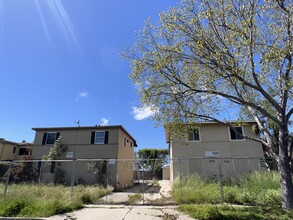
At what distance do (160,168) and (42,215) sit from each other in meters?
30.9

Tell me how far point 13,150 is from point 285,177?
3238 centimetres

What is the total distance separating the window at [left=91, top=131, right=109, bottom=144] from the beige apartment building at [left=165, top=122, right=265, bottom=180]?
6638 mm

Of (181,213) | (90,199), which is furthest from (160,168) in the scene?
(181,213)

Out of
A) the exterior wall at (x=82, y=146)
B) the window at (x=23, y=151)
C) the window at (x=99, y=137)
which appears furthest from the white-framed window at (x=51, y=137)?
the window at (x=23, y=151)

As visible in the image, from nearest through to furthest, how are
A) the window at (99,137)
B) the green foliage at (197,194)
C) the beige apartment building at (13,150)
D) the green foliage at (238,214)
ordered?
the green foliage at (238,214) → the green foliage at (197,194) → the window at (99,137) → the beige apartment building at (13,150)

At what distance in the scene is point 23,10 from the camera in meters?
10.7

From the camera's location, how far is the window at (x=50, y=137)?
22.8 meters

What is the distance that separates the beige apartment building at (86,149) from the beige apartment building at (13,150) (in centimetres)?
693

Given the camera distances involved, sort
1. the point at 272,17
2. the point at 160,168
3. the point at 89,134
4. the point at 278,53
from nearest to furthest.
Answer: the point at 278,53, the point at 272,17, the point at 89,134, the point at 160,168

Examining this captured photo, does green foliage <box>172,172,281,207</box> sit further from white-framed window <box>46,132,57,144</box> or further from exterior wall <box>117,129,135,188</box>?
white-framed window <box>46,132,57,144</box>

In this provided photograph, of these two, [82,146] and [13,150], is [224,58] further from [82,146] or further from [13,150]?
[13,150]

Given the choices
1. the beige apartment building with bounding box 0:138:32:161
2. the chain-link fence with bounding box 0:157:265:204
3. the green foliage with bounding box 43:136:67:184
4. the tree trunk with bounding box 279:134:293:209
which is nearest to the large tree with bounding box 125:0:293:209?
the tree trunk with bounding box 279:134:293:209

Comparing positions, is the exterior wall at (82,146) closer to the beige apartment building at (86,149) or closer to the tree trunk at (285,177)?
the beige apartment building at (86,149)

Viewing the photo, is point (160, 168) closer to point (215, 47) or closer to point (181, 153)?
point (181, 153)
